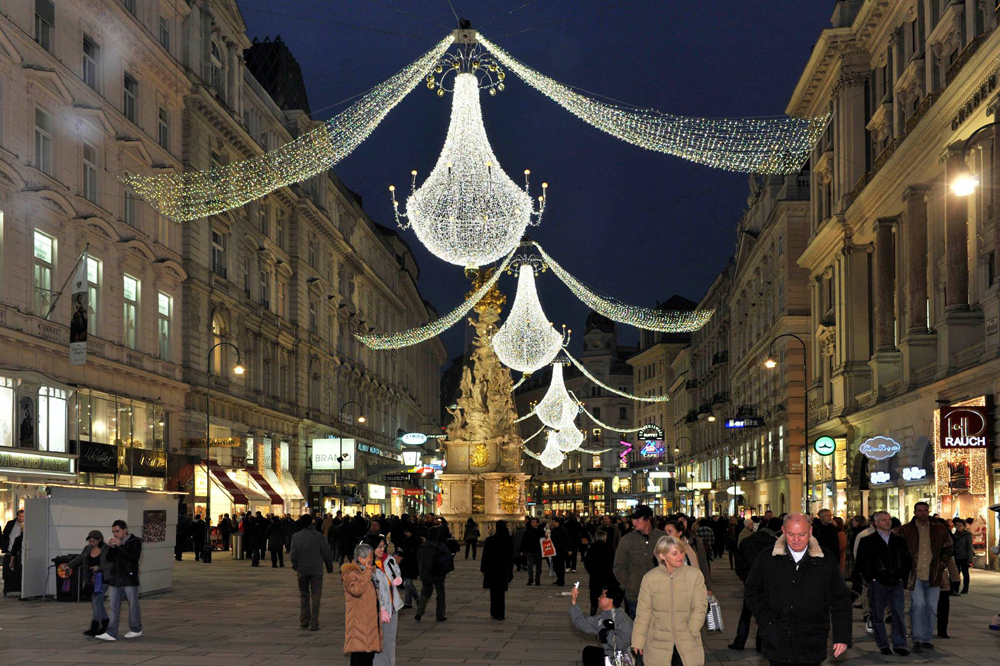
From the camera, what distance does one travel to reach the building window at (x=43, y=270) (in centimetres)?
3556

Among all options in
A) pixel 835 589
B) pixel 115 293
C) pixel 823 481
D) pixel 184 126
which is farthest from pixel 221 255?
pixel 835 589

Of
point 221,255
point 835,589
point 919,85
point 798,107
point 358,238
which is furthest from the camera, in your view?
point 358,238

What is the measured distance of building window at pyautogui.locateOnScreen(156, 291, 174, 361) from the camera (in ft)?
152

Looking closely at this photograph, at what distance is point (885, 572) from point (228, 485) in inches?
1550

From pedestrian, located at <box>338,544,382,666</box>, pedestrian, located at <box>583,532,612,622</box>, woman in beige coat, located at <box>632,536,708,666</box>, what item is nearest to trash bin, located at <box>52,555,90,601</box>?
pedestrian, located at <box>583,532,612,622</box>

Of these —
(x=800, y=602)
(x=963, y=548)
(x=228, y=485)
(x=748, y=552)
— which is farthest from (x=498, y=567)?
(x=228, y=485)

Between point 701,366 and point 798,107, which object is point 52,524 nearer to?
point 798,107

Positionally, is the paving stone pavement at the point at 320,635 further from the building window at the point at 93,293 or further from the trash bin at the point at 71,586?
the building window at the point at 93,293

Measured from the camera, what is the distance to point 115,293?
41562 mm

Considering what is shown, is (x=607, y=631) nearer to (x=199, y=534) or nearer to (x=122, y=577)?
(x=122, y=577)

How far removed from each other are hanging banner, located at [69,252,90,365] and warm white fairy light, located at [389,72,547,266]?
1185cm

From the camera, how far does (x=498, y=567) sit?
21.3 m

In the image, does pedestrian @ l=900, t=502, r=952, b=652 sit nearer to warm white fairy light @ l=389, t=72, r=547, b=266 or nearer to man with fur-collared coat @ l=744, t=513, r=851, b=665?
man with fur-collared coat @ l=744, t=513, r=851, b=665

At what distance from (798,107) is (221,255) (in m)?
26.1
